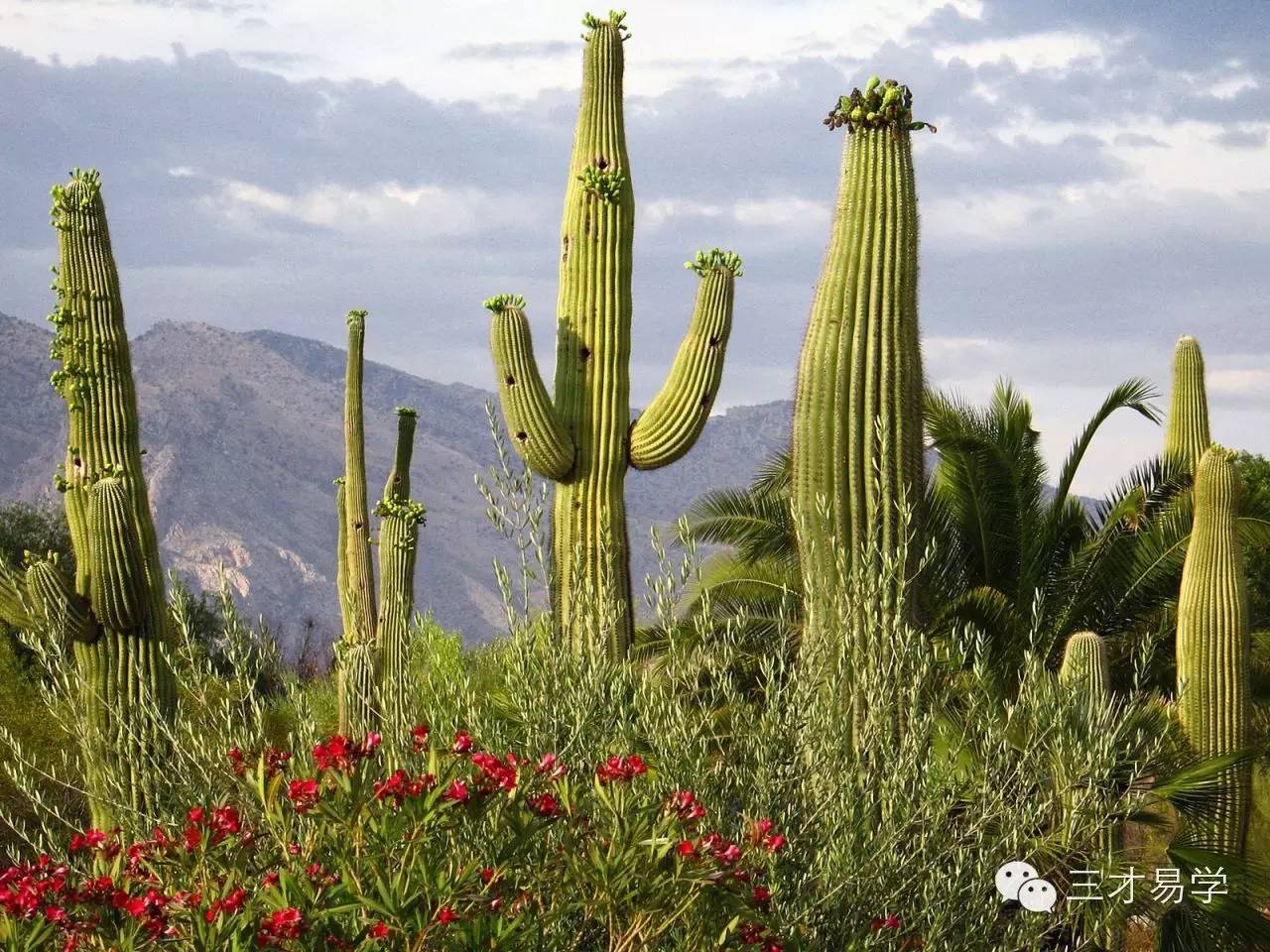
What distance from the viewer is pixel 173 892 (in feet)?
14.6

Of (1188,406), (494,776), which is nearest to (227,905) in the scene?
(494,776)

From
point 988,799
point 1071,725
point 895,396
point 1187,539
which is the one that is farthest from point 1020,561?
point 988,799

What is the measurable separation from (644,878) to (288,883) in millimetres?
942

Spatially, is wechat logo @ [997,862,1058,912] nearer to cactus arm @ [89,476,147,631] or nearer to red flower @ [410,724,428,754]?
red flower @ [410,724,428,754]

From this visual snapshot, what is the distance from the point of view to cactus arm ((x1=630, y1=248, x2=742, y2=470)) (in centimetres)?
1067

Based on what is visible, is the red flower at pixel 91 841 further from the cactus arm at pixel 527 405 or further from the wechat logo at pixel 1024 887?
the cactus arm at pixel 527 405

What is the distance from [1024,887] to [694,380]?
18.2ft

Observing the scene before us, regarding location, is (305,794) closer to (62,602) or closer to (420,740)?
(420,740)

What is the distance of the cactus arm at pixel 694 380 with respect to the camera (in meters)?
10.7

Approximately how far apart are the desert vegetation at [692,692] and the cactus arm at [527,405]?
0.03m

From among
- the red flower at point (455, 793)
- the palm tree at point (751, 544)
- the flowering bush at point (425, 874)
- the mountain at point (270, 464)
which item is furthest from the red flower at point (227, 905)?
the mountain at point (270, 464)

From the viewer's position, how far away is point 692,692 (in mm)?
5848

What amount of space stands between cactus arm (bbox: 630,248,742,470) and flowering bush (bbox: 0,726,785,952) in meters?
6.07

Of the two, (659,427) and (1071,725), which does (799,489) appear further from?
(659,427)
